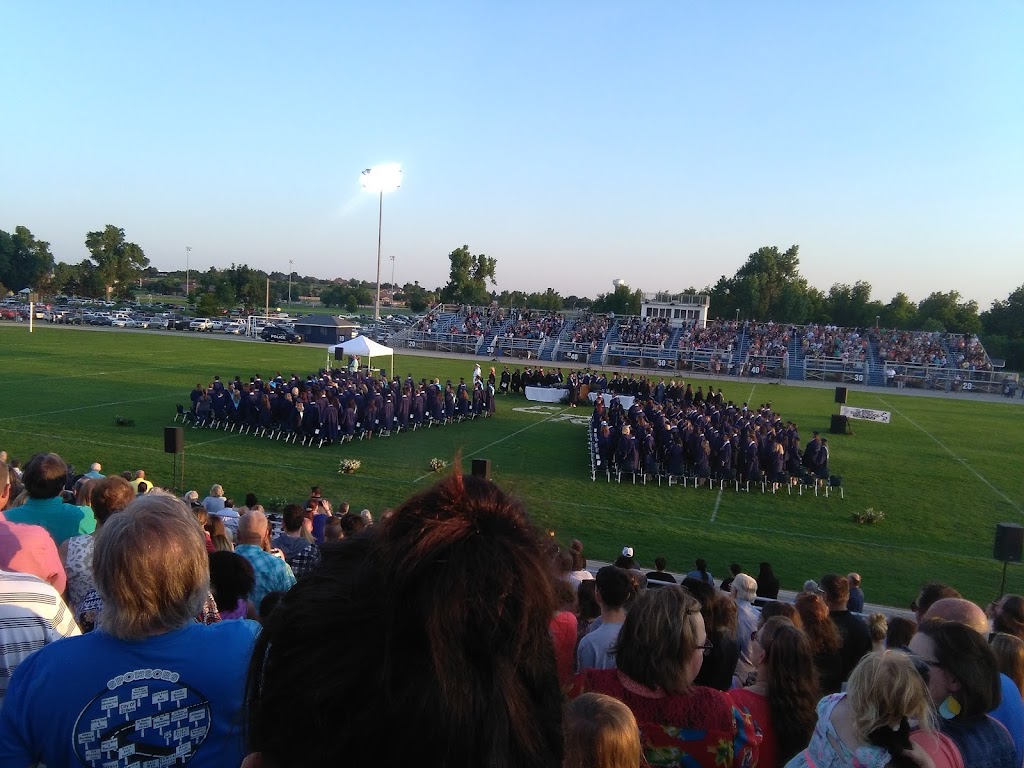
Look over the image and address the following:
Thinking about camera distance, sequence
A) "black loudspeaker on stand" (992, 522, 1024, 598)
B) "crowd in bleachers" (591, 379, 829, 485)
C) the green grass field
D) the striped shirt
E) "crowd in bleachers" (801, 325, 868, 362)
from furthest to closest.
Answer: "crowd in bleachers" (801, 325, 868, 362)
"crowd in bleachers" (591, 379, 829, 485)
the green grass field
"black loudspeaker on stand" (992, 522, 1024, 598)
the striped shirt

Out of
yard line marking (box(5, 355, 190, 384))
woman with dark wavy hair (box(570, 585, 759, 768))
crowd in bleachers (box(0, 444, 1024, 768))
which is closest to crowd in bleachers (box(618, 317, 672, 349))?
yard line marking (box(5, 355, 190, 384))

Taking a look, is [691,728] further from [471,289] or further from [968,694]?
[471,289]

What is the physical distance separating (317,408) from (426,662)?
54.4 ft

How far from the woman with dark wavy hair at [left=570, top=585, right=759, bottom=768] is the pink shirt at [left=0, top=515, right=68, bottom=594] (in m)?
2.29

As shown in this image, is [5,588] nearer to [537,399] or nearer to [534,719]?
[534,719]

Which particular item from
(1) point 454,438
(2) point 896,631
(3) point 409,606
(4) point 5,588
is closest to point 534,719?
(3) point 409,606

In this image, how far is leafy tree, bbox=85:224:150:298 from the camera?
253 ft

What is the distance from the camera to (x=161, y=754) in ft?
5.73

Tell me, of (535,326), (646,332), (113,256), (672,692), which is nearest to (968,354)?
(646,332)

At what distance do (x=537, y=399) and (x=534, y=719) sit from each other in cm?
2625

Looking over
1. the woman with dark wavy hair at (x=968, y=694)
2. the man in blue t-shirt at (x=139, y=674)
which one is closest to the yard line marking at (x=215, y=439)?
the man in blue t-shirt at (x=139, y=674)

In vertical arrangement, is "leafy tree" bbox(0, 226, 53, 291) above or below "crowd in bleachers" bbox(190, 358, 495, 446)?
above

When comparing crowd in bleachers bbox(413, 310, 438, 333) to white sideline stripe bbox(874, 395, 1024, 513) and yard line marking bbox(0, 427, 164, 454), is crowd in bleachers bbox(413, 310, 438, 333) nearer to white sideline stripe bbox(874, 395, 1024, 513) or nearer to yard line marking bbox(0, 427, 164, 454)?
white sideline stripe bbox(874, 395, 1024, 513)

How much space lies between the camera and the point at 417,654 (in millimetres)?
923
